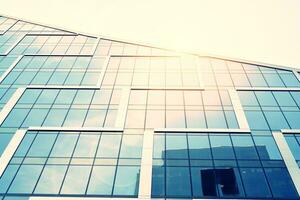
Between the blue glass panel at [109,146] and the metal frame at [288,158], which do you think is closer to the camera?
the metal frame at [288,158]

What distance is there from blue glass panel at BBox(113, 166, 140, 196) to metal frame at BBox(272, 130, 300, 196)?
12.2m

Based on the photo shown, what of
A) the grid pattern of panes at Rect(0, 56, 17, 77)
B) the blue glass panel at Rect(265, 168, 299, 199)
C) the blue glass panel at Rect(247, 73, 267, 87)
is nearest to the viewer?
the blue glass panel at Rect(265, 168, 299, 199)

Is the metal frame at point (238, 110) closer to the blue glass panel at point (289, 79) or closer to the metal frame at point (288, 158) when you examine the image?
the metal frame at point (288, 158)

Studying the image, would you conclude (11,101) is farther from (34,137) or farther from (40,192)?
(40,192)

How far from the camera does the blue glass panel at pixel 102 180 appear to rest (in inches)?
911

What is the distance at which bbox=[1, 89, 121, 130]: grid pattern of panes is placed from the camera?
29703mm

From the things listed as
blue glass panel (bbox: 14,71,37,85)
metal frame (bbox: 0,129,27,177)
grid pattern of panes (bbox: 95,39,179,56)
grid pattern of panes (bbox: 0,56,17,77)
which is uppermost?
grid pattern of panes (bbox: 95,39,179,56)

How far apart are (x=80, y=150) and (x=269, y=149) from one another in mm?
16614

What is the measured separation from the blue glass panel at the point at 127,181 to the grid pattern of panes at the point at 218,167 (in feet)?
4.62

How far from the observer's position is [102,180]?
23969 mm

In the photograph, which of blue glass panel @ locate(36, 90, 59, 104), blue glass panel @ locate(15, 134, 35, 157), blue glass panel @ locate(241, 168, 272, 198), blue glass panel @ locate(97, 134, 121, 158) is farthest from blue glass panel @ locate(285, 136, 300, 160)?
blue glass panel @ locate(36, 90, 59, 104)

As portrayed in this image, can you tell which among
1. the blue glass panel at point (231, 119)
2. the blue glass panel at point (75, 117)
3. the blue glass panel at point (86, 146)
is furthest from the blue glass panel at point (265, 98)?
the blue glass panel at point (75, 117)

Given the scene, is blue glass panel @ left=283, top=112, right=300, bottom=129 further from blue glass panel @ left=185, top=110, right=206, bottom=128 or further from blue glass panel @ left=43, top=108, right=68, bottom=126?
blue glass panel @ left=43, top=108, right=68, bottom=126

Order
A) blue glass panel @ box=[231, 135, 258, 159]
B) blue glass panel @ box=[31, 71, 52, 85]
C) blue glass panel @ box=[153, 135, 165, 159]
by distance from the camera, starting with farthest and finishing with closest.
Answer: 1. blue glass panel @ box=[31, 71, 52, 85]
2. blue glass panel @ box=[153, 135, 165, 159]
3. blue glass panel @ box=[231, 135, 258, 159]
